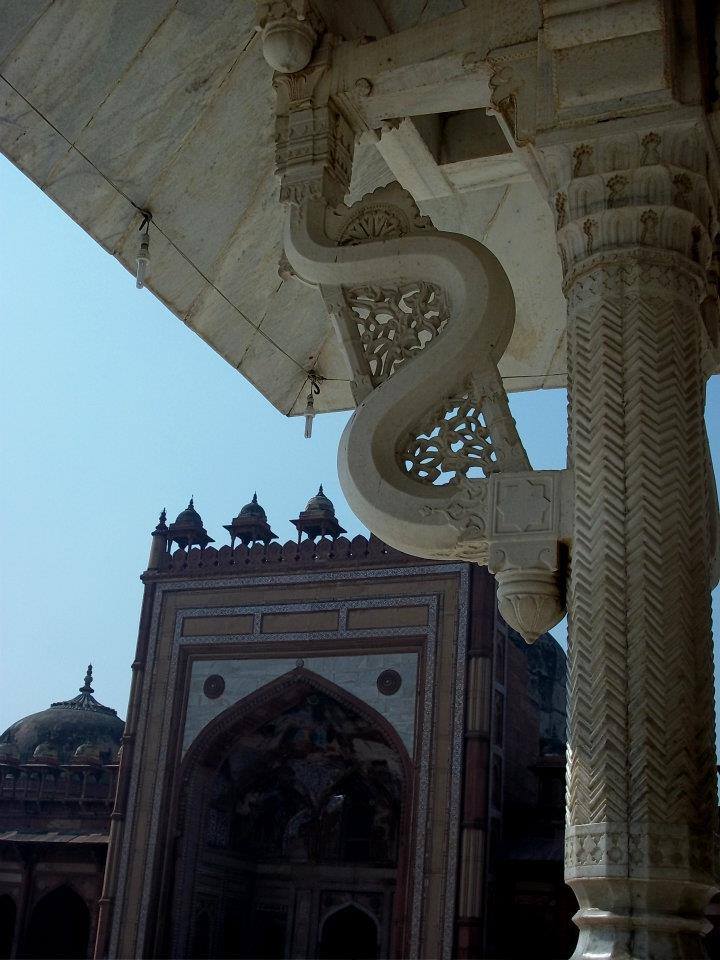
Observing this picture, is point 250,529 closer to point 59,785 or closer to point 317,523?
point 317,523

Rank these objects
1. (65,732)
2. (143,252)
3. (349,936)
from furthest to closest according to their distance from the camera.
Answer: (65,732) → (349,936) → (143,252)

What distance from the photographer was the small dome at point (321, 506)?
1612 centimetres

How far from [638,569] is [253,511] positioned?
15199mm

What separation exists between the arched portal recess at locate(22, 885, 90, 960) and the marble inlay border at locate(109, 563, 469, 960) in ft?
6.10

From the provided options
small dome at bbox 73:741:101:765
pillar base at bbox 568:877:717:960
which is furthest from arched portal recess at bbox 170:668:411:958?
pillar base at bbox 568:877:717:960

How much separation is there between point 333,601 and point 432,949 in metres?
4.25

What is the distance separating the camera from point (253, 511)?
16906 millimetres

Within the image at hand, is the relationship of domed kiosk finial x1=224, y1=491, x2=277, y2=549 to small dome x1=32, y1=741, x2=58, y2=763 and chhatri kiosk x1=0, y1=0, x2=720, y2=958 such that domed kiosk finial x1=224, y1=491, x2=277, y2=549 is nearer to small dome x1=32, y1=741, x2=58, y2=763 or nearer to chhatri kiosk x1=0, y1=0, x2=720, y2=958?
small dome x1=32, y1=741, x2=58, y2=763

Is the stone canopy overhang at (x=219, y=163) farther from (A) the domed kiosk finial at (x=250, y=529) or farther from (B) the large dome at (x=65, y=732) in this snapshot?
(B) the large dome at (x=65, y=732)

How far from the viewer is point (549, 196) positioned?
229cm

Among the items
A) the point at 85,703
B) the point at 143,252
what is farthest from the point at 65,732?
the point at 143,252

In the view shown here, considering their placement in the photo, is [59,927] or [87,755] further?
[87,755]

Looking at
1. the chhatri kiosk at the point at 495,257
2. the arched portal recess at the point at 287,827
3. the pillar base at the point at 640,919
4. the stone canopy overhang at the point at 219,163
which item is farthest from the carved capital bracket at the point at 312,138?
the arched portal recess at the point at 287,827

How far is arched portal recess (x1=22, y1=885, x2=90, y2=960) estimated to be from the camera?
15289 millimetres
